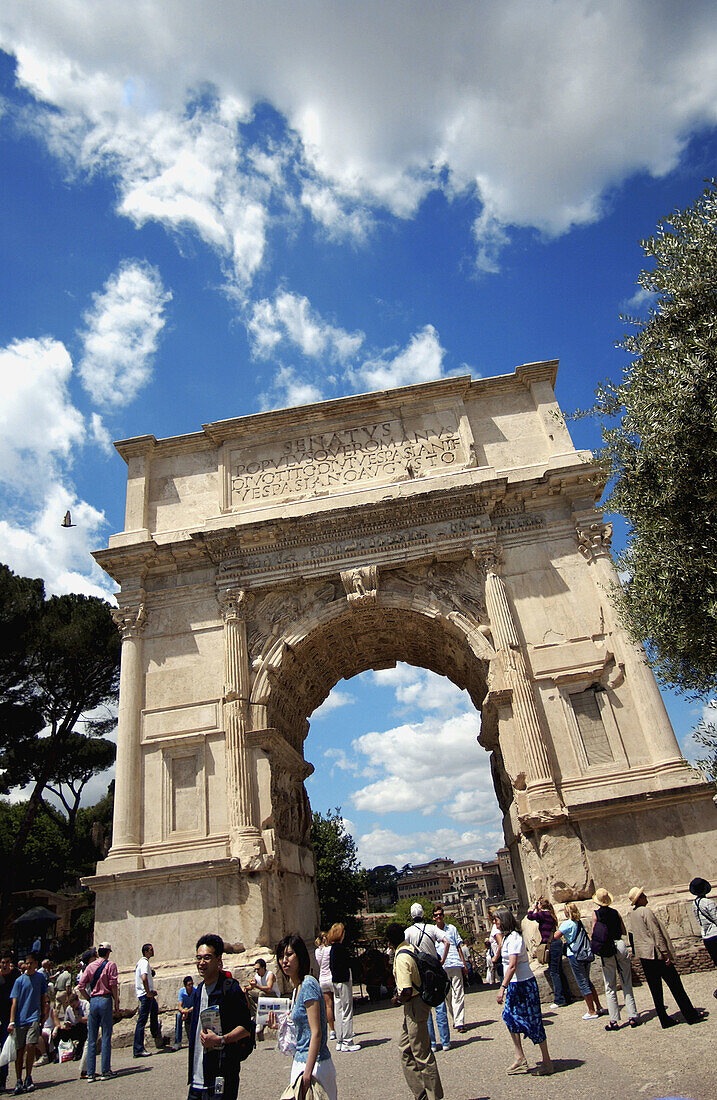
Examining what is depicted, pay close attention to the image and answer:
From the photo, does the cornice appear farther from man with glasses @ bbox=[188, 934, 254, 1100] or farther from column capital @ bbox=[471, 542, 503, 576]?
man with glasses @ bbox=[188, 934, 254, 1100]

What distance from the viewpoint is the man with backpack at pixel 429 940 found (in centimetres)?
686

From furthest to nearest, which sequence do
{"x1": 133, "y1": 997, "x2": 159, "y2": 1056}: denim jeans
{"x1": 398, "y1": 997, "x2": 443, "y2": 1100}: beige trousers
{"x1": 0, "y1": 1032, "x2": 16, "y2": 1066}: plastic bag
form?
{"x1": 133, "y1": 997, "x2": 159, "y2": 1056}: denim jeans
{"x1": 0, "y1": 1032, "x2": 16, "y2": 1066}: plastic bag
{"x1": 398, "y1": 997, "x2": 443, "y2": 1100}: beige trousers

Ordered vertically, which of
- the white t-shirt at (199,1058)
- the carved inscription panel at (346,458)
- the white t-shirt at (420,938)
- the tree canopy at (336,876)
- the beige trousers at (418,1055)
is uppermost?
the carved inscription panel at (346,458)

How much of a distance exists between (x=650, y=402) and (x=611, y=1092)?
6.70 meters

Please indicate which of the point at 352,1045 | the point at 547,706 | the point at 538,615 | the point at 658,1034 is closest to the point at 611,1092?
the point at 658,1034

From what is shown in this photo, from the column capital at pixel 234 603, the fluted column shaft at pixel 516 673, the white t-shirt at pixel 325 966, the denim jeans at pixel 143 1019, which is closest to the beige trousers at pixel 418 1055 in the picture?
the white t-shirt at pixel 325 966

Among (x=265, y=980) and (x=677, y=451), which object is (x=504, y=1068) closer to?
(x=265, y=980)

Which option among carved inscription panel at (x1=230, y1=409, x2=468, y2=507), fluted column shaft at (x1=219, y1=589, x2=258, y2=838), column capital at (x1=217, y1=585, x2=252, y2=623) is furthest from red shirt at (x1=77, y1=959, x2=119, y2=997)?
carved inscription panel at (x1=230, y1=409, x2=468, y2=507)

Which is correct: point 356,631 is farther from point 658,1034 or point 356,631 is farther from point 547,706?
point 658,1034

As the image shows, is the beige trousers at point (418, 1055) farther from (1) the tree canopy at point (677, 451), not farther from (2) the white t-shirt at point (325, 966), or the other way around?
(1) the tree canopy at point (677, 451)

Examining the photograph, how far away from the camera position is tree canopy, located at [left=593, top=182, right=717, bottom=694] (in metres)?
8.06

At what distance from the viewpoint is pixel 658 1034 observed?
673cm

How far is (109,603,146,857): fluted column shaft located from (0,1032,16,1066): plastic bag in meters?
4.90

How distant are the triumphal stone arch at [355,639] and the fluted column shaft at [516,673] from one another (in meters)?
0.04
